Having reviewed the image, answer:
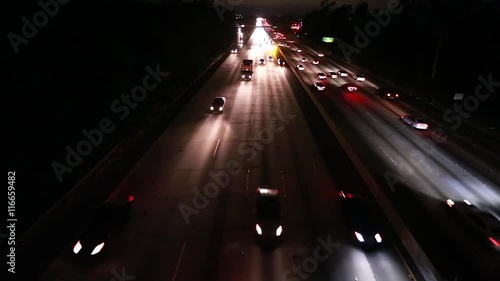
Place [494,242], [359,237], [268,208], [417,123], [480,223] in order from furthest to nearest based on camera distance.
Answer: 1. [417,123]
2. [268,208]
3. [480,223]
4. [359,237]
5. [494,242]

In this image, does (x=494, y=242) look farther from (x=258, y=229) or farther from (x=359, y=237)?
(x=258, y=229)

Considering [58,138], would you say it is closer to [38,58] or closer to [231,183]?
[38,58]

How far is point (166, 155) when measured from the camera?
28.3 m

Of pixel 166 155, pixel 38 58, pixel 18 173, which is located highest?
pixel 38 58

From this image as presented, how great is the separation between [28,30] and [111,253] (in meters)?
20.7

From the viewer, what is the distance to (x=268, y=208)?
1895 centimetres

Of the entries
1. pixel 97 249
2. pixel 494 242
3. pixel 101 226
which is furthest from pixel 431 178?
pixel 97 249

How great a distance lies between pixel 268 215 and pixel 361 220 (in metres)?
4.91

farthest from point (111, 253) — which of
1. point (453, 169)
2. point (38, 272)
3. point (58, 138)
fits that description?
point (453, 169)

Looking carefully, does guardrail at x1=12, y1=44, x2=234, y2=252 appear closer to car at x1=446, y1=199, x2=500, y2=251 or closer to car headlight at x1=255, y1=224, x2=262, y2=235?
car headlight at x1=255, y1=224, x2=262, y2=235

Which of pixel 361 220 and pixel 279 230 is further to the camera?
pixel 361 220

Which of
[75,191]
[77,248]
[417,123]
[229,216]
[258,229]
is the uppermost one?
[75,191]

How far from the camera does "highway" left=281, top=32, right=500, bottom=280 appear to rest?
55.3 ft

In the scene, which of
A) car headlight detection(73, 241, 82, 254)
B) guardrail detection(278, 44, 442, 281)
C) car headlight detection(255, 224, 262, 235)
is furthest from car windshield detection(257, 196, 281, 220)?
car headlight detection(73, 241, 82, 254)
